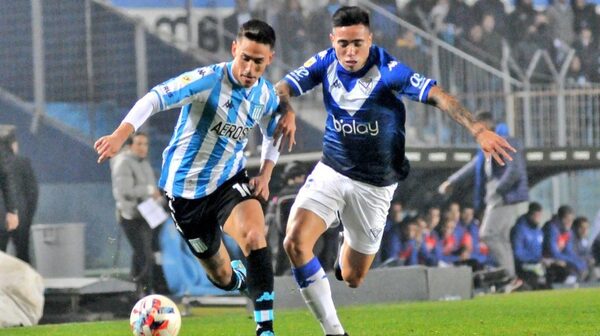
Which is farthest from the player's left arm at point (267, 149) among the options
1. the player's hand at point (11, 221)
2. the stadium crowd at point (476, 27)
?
the stadium crowd at point (476, 27)

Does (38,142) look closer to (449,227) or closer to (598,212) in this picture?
(449,227)

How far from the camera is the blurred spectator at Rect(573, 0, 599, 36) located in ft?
61.0

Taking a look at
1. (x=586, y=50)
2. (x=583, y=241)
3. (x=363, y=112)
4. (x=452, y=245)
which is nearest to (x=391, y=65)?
(x=363, y=112)

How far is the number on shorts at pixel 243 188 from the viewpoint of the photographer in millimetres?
9062

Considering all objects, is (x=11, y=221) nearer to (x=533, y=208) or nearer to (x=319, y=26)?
(x=319, y=26)

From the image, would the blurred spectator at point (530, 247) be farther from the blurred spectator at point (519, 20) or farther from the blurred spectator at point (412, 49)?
the blurred spectator at point (412, 49)

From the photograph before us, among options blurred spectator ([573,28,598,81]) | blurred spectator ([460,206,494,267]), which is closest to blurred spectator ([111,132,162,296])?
blurred spectator ([460,206,494,267])

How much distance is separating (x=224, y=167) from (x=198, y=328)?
352 centimetres

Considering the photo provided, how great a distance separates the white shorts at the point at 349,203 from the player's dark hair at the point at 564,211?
340 inches

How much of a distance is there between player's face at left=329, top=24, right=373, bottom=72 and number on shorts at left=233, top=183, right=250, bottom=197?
3.55 feet

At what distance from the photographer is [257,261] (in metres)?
8.51

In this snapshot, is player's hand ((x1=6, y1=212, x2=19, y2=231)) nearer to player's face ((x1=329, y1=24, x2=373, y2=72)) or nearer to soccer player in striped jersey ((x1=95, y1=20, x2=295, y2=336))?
soccer player in striped jersey ((x1=95, y1=20, x2=295, y2=336))

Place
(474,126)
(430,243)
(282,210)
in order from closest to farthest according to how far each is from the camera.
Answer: (474,126) < (282,210) < (430,243)

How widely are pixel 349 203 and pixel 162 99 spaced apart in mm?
1744
